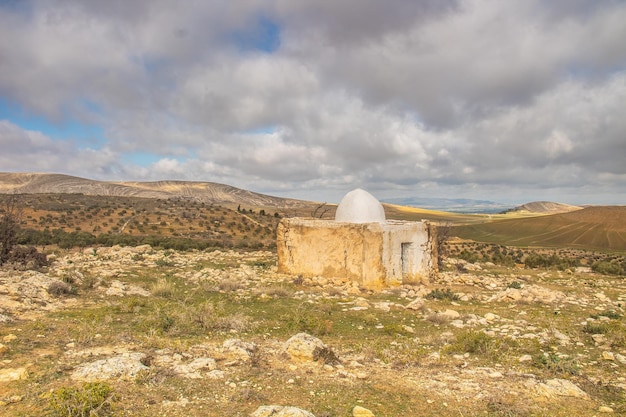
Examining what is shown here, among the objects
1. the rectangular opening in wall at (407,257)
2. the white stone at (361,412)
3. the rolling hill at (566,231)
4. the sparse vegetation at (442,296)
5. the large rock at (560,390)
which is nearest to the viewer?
the white stone at (361,412)

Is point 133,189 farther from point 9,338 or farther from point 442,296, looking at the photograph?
point 9,338

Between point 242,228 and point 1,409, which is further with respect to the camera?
point 242,228

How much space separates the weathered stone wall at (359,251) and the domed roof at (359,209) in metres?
1.14

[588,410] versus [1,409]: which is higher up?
[1,409]

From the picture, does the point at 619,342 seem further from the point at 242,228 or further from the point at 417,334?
the point at 242,228

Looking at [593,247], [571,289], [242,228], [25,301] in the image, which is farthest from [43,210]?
[593,247]

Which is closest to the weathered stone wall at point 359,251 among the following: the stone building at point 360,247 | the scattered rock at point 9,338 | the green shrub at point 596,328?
the stone building at point 360,247

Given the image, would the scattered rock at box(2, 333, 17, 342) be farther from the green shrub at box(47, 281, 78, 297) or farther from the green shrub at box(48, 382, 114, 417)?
the green shrub at box(47, 281, 78, 297)

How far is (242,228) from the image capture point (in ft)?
117

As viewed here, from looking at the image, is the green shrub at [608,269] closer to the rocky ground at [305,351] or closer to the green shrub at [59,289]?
the rocky ground at [305,351]

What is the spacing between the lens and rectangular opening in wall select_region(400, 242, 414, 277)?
13.8 metres

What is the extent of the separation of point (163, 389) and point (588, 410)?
484 centimetres

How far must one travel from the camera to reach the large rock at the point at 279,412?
369cm

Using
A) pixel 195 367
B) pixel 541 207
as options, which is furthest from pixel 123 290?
pixel 541 207
